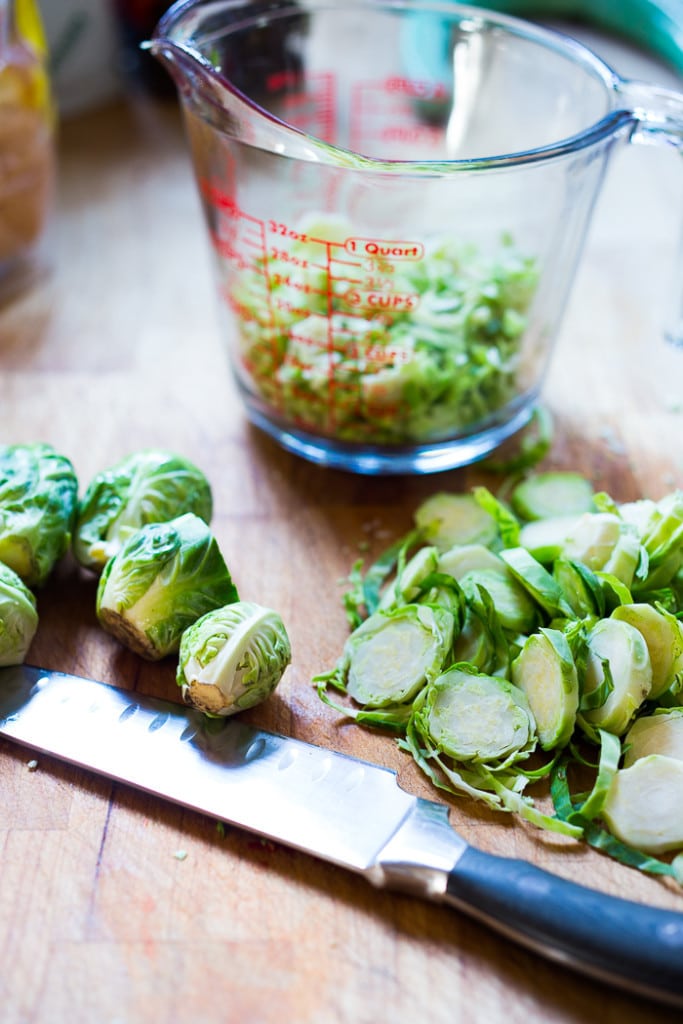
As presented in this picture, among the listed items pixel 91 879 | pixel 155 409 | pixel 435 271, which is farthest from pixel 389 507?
pixel 91 879

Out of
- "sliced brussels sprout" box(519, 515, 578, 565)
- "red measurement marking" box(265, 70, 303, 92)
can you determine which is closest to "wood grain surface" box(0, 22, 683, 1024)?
"sliced brussels sprout" box(519, 515, 578, 565)

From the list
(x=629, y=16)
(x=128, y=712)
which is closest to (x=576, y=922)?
A: (x=128, y=712)

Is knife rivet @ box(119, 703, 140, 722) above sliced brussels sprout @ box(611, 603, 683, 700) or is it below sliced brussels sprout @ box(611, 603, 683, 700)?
below

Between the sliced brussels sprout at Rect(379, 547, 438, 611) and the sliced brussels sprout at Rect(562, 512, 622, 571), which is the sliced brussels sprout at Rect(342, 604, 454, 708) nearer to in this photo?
the sliced brussels sprout at Rect(379, 547, 438, 611)

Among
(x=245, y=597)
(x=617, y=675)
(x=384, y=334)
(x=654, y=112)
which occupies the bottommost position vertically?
(x=245, y=597)

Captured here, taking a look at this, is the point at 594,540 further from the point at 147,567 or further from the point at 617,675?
the point at 147,567

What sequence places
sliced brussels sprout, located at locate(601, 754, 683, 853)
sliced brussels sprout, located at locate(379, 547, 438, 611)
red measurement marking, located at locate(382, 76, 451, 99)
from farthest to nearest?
1. red measurement marking, located at locate(382, 76, 451, 99)
2. sliced brussels sprout, located at locate(379, 547, 438, 611)
3. sliced brussels sprout, located at locate(601, 754, 683, 853)
